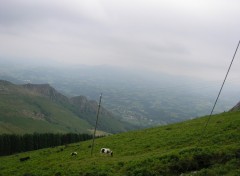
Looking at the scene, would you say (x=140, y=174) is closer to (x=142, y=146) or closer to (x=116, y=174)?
(x=116, y=174)

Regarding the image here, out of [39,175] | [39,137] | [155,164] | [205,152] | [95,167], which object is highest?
[205,152]

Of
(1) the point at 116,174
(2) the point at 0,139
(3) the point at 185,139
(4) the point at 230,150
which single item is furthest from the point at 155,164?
(2) the point at 0,139

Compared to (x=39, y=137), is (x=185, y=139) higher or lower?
higher

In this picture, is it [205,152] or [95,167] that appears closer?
[205,152]

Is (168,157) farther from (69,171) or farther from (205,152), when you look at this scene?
(69,171)

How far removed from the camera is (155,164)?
23391mm

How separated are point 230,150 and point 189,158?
3266 mm

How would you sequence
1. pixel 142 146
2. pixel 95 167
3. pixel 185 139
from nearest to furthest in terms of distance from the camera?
pixel 95 167, pixel 185 139, pixel 142 146

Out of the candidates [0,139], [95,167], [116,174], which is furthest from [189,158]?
[0,139]

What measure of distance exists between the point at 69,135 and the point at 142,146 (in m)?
94.9

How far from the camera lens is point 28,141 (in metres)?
118

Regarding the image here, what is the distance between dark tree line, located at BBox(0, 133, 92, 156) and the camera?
4446 inches

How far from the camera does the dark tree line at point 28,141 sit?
113 meters

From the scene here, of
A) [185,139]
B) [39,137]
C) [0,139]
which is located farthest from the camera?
[39,137]
